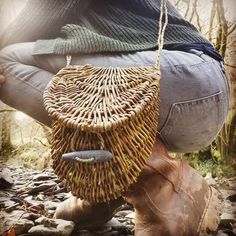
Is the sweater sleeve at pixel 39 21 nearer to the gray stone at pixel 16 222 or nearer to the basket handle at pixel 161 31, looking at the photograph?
the basket handle at pixel 161 31

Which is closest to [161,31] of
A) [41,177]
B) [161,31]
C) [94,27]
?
[161,31]

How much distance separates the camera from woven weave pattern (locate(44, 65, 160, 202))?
55 cm

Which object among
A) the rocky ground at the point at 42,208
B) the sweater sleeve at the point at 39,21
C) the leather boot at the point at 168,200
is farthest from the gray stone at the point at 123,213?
the sweater sleeve at the point at 39,21

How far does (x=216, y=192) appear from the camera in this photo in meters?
0.70

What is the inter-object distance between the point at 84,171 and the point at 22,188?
264 mm

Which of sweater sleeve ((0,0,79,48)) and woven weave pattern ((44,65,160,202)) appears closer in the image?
woven weave pattern ((44,65,160,202))

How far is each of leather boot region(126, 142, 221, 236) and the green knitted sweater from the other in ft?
0.56

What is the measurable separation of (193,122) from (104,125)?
18 centimetres

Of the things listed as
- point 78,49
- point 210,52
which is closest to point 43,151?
point 78,49

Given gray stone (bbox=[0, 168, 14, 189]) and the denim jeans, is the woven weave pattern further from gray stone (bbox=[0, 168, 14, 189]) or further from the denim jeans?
gray stone (bbox=[0, 168, 14, 189])

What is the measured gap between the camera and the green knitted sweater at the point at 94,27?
0.65 meters

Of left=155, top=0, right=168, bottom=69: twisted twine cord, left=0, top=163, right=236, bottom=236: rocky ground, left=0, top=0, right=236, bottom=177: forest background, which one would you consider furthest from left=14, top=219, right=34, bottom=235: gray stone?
left=155, top=0, right=168, bottom=69: twisted twine cord

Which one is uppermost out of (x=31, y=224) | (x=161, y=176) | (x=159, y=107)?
(x=159, y=107)

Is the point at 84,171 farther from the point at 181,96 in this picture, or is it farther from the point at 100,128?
the point at 181,96
